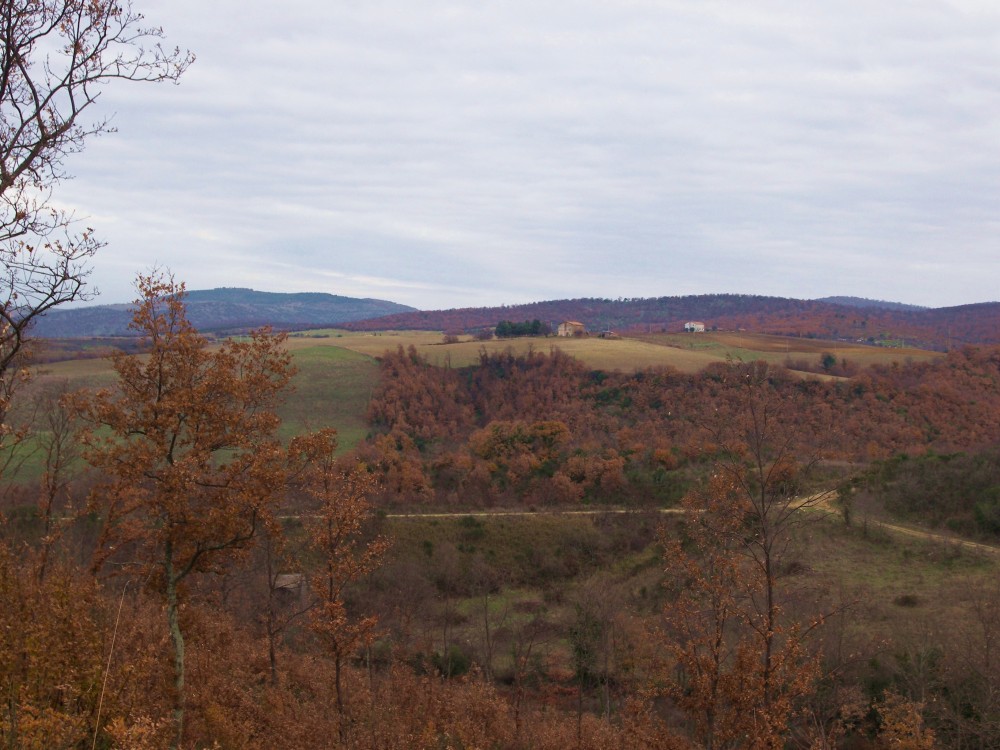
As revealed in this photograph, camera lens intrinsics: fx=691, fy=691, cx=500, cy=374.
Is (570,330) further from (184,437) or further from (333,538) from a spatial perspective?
(184,437)

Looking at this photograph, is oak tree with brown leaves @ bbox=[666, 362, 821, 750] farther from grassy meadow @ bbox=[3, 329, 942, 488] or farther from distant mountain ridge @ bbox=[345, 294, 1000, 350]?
distant mountain ridge @ bbox=[345, 294, 1000, 350]

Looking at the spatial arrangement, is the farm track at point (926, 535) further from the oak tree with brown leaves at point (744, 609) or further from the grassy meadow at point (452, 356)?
the grassy meadow at point (452, 356)

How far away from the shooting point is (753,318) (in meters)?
96.2

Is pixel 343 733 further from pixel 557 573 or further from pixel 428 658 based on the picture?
pixel 557 573

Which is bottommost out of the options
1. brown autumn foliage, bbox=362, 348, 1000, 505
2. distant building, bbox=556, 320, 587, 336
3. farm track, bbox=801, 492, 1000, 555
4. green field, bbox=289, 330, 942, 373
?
farm track, bbox=801, 492, 1000, 555

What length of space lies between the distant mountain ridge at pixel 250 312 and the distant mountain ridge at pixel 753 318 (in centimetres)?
2178

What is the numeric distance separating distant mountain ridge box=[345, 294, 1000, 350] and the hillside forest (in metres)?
47.1

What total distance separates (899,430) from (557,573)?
1154 inches

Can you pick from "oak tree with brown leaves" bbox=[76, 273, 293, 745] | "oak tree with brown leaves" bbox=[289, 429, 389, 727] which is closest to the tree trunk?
"oak tree with brown leaves" bbox=[76, 273, 293, 745]

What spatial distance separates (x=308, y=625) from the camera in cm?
1170

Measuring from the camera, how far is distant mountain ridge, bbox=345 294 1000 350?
3302 inches

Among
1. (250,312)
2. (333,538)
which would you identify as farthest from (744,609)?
(250,312)

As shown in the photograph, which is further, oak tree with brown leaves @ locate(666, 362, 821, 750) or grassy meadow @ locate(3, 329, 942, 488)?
grassy meadow @ locate(3, 329, 942, 488)

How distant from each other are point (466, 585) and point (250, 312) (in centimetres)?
10918
